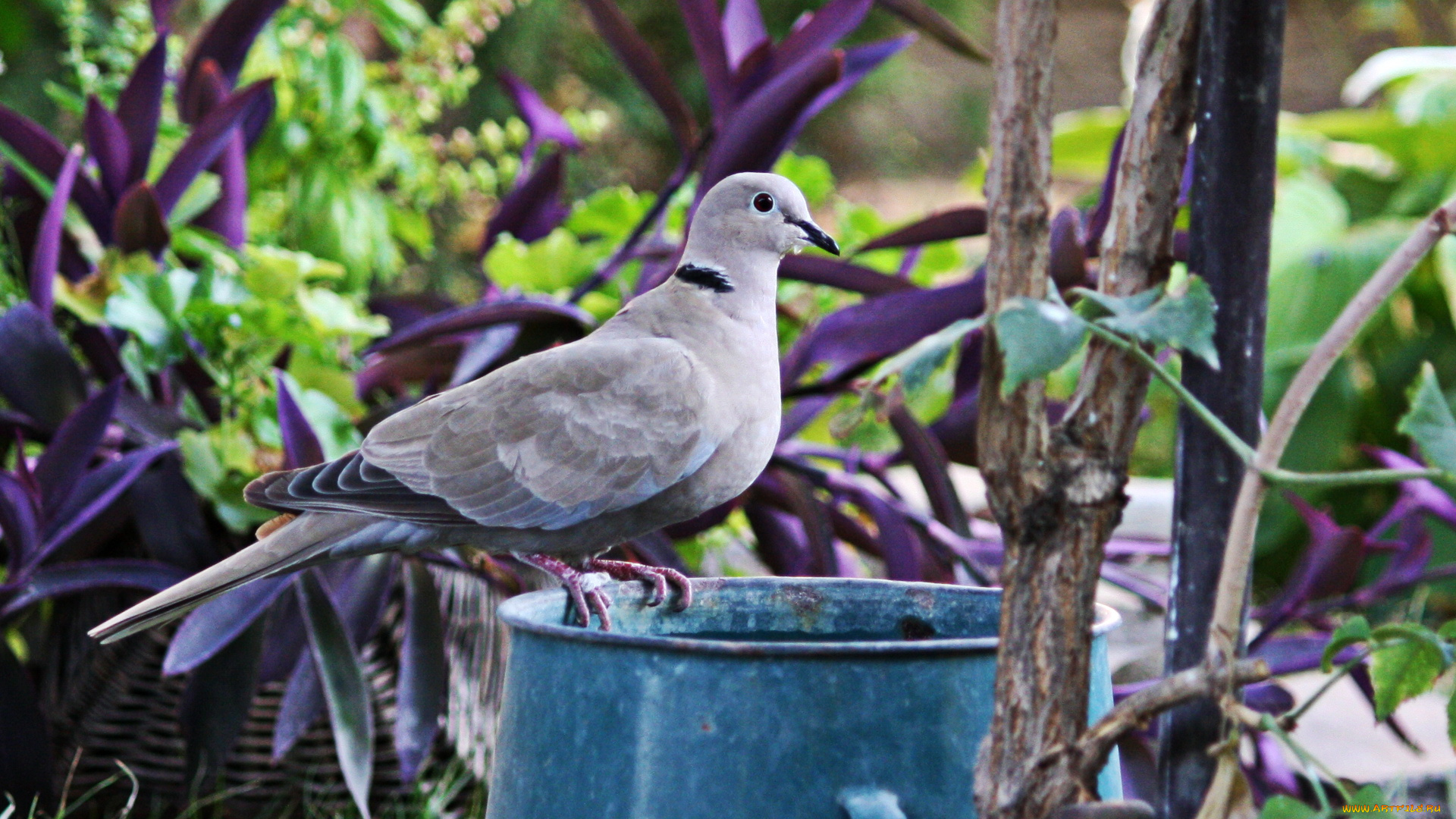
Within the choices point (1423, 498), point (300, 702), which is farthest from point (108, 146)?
point (1423, 498)

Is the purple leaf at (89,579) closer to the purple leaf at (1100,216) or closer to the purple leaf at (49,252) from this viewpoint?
the purple leaf at (49,252)

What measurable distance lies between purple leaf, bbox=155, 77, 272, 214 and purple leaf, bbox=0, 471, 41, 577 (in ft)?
1.47

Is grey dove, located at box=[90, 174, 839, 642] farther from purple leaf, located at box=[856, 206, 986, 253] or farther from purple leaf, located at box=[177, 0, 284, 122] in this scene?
purple leaf, located at box=[177, 0, 284, 122]

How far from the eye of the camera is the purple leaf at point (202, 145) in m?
1.66

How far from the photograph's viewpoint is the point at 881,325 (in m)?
1.55

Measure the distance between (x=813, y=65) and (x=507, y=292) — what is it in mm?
535

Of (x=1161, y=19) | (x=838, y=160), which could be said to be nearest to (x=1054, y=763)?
(x=1161, y=19)

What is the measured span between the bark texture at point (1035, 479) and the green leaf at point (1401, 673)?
184 millimetres

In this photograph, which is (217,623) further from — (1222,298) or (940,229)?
(1222,298)

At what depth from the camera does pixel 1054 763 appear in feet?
2.08

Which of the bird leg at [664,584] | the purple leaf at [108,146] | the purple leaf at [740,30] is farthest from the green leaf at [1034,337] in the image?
the purple leaf at [108,146]

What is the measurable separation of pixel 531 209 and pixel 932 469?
2.75 feet

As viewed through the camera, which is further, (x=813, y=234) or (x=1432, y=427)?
(x=813, y=234)

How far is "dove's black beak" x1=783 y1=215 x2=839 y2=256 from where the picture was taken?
47.9 inches
